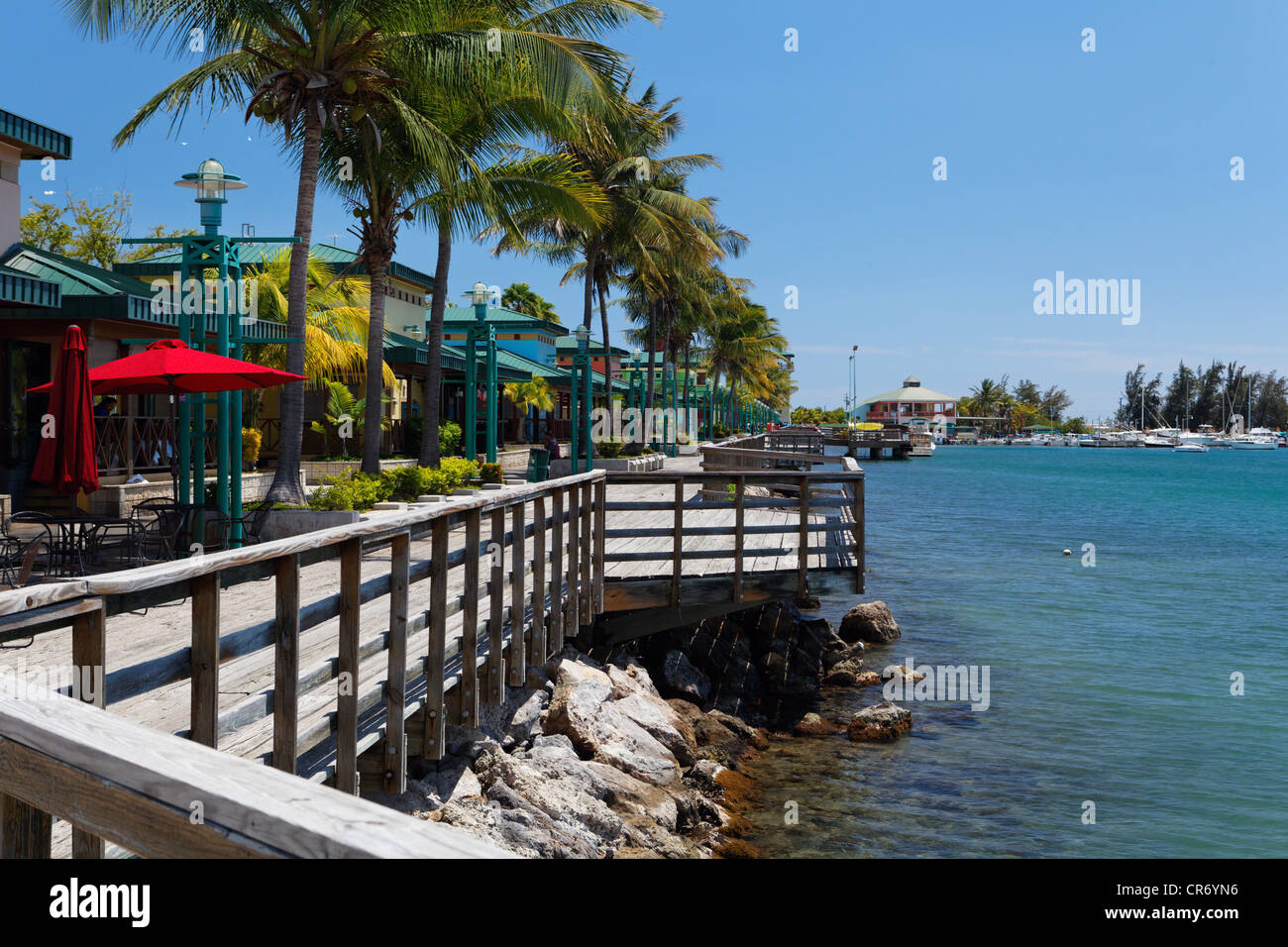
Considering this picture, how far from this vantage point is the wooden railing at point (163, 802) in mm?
1522

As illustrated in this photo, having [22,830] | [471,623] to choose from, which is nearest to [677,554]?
[471,623]

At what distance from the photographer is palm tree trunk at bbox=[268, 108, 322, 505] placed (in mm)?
14352

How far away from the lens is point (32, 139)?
16.9 m

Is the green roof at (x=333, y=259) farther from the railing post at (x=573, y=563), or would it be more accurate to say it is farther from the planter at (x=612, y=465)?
the railing post at (x=573, y=563)

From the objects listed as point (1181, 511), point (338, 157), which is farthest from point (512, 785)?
point (1181, 511)

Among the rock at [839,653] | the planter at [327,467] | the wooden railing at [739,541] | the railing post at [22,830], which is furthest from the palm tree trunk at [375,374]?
the railing post at [22,830]

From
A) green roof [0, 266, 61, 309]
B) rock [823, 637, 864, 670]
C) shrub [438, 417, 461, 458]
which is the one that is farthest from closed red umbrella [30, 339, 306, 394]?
shrub [438, 417, 461, 458]

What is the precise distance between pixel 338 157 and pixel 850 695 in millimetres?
13054

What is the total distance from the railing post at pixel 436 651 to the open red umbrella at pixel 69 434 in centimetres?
539

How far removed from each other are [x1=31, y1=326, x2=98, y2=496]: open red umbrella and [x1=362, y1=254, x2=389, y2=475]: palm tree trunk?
7.10 m

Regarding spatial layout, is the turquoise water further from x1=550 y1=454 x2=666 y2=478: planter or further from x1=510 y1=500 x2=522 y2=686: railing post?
x1=550 y1=454 x2=666 y2=478: planter

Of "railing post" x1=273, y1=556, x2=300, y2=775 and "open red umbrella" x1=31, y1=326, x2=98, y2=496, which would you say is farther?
"open red umbrella" x1=31, y1=326, x2=98, y2=496
